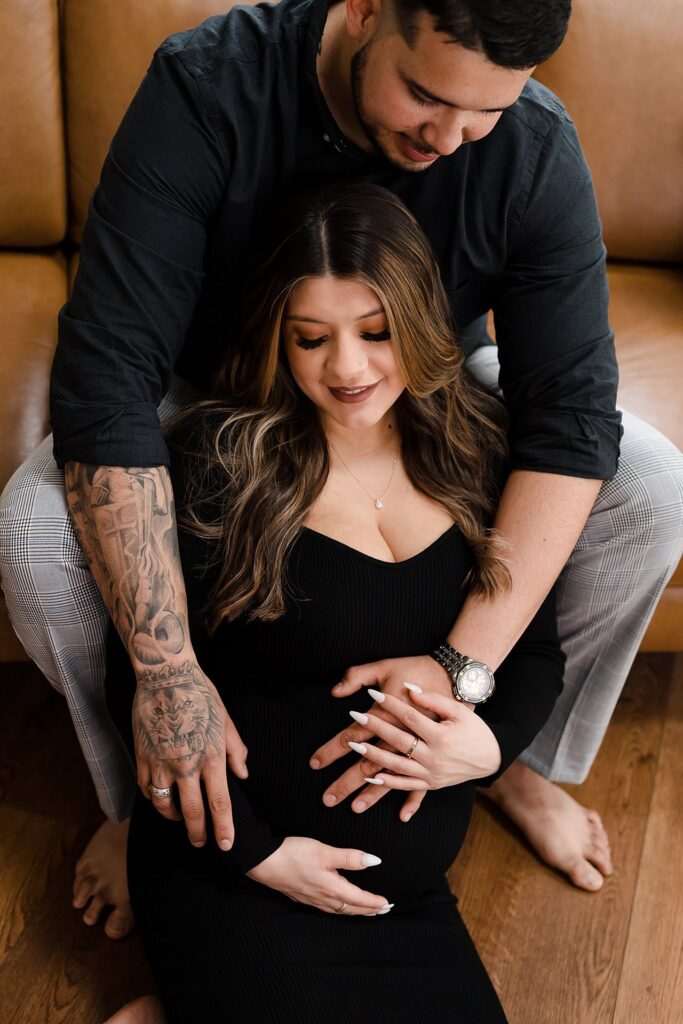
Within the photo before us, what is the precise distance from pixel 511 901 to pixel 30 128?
4.88 feet

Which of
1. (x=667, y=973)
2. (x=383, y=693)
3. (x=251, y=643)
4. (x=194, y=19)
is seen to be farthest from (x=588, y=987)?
(x=194, y=19)

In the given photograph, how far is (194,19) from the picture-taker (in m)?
1.67

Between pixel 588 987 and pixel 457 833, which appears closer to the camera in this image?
pixel 457 833

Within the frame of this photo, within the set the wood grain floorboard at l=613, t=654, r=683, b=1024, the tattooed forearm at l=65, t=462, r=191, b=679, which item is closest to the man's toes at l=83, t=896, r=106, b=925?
the tattooed forearm at l=65, t=462, r=191, b=679

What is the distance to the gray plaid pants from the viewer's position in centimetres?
126

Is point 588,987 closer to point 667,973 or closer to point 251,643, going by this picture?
point 667,973

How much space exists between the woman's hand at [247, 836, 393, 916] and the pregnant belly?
0.9 inches

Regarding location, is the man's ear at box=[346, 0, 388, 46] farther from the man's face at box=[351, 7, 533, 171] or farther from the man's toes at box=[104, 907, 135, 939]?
the man's toes at box=[104, 907, 135, 939]

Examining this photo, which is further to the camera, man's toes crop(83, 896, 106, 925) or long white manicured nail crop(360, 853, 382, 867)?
man's toes crop(83, 896, 106, 925)

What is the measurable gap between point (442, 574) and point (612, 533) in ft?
0.91

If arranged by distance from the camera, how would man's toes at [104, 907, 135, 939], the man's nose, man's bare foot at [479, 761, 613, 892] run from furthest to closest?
1. man's bare foot at [479, 761, 613, 892]
2. man's toes at [104, 907, 135, 939]
3. the man's nose

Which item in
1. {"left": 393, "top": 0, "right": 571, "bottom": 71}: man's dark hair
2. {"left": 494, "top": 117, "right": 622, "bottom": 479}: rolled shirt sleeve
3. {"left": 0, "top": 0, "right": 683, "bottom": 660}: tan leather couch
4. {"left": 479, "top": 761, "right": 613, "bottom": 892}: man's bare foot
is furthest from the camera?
{"left": 0, "top": 0, "right": 683, "bottom": 660}: tan leather couch

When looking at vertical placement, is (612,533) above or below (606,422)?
below

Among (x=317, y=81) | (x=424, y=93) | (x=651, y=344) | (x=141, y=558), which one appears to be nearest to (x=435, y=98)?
(x=424, y=93)
